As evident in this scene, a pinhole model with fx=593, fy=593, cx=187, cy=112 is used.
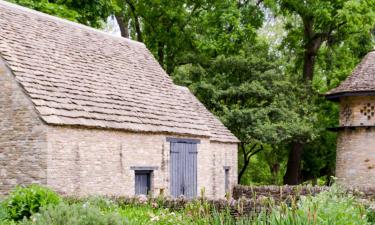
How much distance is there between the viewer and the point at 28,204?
40.8 ft

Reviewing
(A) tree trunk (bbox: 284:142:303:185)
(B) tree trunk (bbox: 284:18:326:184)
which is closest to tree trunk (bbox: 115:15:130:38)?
(B) tree trunk (bbox: 284:18:326:184)

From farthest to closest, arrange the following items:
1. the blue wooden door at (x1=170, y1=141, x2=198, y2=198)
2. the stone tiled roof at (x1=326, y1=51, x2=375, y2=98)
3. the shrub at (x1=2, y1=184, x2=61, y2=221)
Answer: the stone tiled roof at (x1=326, y1=51, x2=375, y2=98)
the blue wooden door at (x1=170, y1=141, x2=198, y2=198)
the shrub at (x1=2, y1=184, x2=61, y2=221)

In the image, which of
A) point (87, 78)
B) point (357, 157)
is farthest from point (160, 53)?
point (87, 78)

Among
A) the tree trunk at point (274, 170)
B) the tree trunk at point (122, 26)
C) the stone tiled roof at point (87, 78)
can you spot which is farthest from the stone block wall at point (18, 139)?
the tree trunk at point (274, 170)

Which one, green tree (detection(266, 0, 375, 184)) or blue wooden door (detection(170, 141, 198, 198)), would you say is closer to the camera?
blue wooden door (detection(170, 141, 198, 198))

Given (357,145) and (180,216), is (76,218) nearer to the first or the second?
(180,216)

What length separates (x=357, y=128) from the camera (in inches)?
1126

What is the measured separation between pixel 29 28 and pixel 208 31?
567 inches

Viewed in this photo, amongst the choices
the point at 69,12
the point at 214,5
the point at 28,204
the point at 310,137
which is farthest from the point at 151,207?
the point at 214,5

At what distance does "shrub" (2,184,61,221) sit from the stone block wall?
2.41 m

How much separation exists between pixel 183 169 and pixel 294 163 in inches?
558

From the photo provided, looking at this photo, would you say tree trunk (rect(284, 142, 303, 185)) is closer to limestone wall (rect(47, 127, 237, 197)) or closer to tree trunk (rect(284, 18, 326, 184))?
tree trunk (rect(284, 18, 326, 184))

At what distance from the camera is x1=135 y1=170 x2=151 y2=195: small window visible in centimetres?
1859

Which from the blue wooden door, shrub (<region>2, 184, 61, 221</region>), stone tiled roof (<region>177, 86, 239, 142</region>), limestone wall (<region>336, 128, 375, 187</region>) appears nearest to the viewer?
shrub (<region>2, 184, 61, 221</region>)
